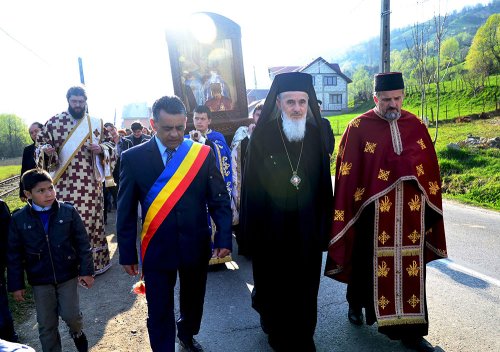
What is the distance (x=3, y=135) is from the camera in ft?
172

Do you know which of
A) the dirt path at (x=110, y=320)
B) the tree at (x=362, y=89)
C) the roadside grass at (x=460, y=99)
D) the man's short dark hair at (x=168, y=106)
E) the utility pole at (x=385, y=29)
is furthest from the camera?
the tree at (x=362, y=89)

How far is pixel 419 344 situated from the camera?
3.05m

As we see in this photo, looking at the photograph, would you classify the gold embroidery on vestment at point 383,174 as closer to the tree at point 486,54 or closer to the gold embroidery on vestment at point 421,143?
the gold embroidery on vestment at point 421,143

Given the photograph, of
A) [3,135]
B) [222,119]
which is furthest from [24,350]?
[3,135]

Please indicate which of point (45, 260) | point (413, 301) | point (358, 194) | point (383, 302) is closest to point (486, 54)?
point (358, 194)

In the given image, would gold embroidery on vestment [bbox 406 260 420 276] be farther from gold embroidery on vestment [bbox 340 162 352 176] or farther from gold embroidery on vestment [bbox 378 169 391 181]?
gold embroidery on vestment [bbox 340 162 352 176]

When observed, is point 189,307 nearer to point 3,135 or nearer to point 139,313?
point 139,313

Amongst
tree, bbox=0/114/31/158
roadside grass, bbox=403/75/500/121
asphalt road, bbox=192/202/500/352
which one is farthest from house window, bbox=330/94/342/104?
asphalt road, bbox=192/202/500/352

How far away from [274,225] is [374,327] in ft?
4.41

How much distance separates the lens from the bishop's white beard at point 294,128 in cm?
324

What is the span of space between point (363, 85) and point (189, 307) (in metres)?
62.5

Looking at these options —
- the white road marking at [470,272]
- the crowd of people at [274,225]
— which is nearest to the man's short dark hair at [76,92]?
the crowd of people at [274,225]

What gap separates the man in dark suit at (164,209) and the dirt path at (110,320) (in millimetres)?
817

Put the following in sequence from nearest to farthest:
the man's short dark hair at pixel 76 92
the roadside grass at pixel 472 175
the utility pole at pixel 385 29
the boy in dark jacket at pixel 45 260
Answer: the boy in dark jacket at pixel 45 260 < the man's short dark hair at pixel 76 92 < the roadside grass at pixel 472 175 < the utility pole at pixel 385 29
